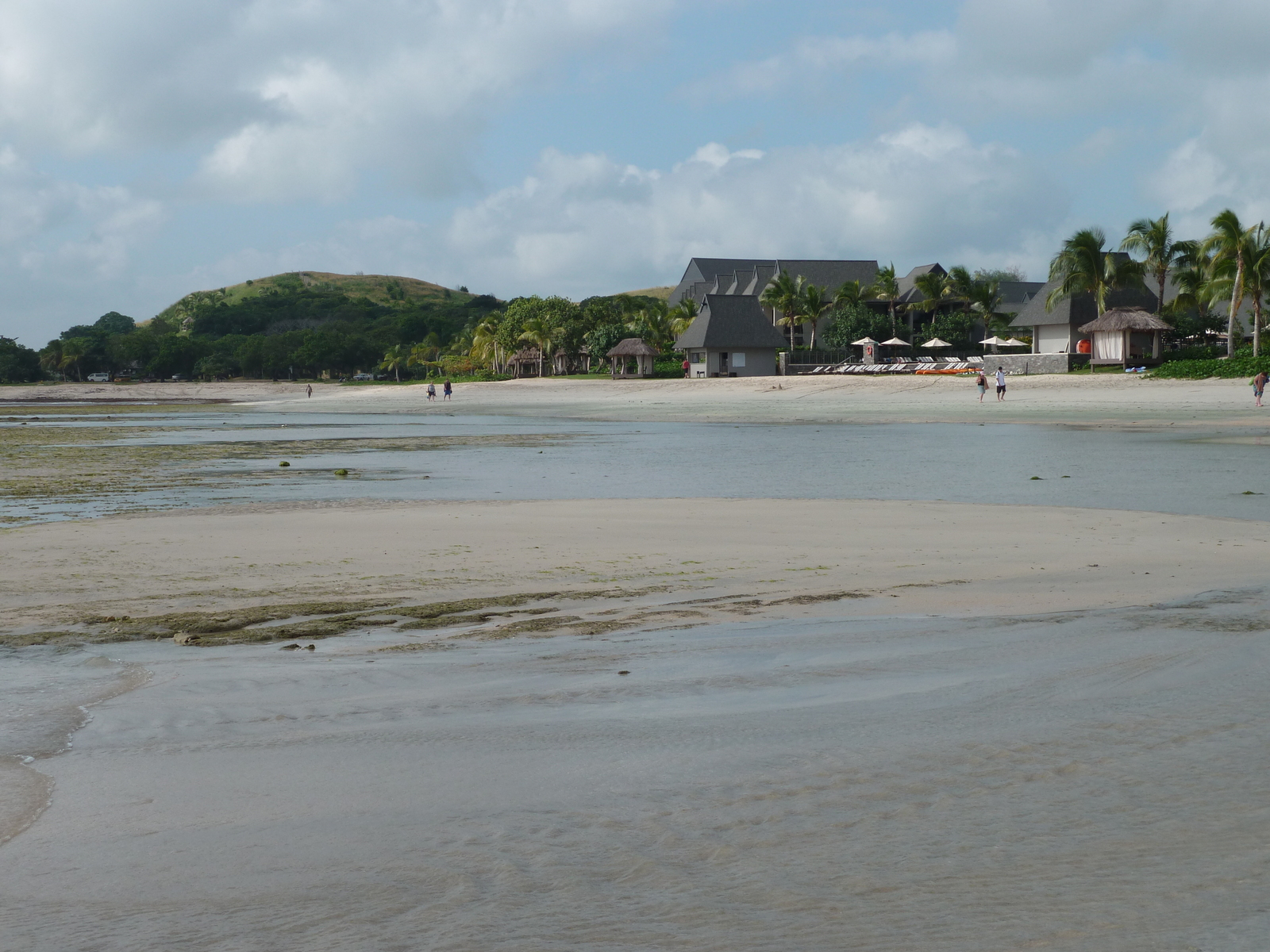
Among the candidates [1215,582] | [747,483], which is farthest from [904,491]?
[1215,582]

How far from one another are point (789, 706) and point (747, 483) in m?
12.4

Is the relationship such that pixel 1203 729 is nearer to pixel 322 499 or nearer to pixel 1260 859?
pixel 1260 859

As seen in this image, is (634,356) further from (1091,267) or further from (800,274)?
(1091,267)

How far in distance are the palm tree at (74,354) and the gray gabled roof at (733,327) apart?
7741 centimetres

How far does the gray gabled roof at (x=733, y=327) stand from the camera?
7212 centimetres

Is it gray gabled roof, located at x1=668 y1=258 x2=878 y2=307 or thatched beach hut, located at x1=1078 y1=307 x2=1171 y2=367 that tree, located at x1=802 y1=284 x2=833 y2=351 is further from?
thatched beach hut, located at x1=1078 y1=307 x2=1171 y2=367

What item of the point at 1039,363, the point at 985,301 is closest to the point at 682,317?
the point at 985,301

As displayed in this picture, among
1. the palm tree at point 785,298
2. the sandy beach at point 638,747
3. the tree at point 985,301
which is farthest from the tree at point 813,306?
the sandy beach at point 638,747

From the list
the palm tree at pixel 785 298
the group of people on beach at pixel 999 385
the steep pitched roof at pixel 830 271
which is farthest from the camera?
the steep pitched roof at pixel 830 271

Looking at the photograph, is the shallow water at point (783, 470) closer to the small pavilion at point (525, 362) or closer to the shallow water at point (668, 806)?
the shallow water at point (668, 806)

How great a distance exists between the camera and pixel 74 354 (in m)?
120

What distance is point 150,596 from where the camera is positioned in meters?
8.10

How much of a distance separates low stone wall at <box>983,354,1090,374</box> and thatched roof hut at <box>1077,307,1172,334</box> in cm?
156

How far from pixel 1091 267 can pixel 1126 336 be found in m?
6.11
